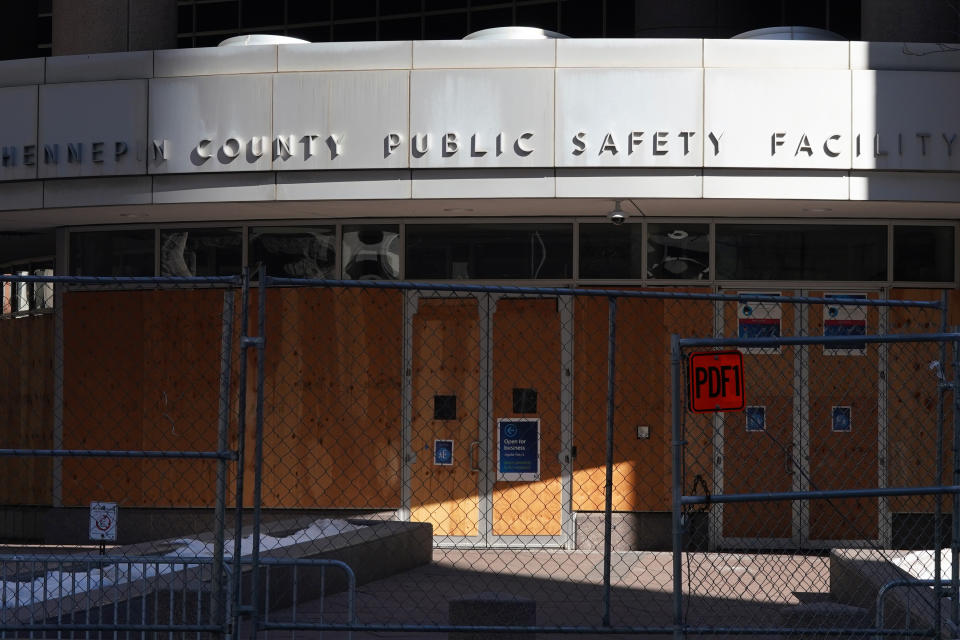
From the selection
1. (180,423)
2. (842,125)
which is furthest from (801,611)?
(180,423)

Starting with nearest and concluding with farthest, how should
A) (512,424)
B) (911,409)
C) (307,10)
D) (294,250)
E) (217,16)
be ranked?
(911,409)
(512,424)
(294,250)
(307,10)
(217,16)

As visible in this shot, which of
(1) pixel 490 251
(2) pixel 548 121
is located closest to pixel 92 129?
(1) pixel 490 251

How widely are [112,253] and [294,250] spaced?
96.4 inches

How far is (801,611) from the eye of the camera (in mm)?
8789

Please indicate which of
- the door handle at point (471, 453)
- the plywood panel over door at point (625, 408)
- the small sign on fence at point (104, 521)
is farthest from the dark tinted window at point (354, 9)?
the small sign on fence at point (104, 521)

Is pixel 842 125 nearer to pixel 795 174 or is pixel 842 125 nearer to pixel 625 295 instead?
pixel 795 174

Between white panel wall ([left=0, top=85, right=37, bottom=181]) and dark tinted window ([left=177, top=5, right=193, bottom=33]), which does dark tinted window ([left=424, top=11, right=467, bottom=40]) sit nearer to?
dark tinted window ([left=177, top=5, right=193, bottom=33])

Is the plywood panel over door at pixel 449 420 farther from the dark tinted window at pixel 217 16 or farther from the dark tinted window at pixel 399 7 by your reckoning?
the dark tinted window at pixel 217 16

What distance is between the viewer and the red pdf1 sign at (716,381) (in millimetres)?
7605

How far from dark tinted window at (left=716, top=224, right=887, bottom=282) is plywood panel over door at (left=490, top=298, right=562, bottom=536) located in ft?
7.38

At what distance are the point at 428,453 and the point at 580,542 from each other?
2.13 meters

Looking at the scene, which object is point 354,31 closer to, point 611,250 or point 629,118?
point 611,250

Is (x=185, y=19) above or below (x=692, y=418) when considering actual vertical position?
above

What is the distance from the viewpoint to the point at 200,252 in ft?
56.2
